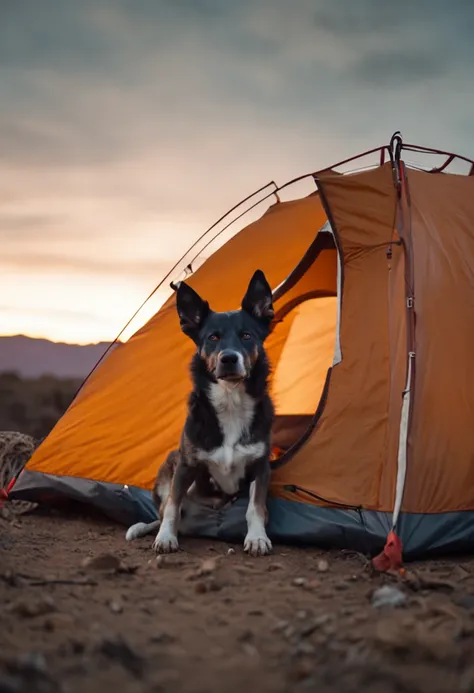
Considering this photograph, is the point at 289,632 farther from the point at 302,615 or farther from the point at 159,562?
the point at 159,562

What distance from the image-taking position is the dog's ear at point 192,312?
534 centimetres

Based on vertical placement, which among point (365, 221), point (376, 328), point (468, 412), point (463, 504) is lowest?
point (463, 504)

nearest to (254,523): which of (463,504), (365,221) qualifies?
(463,504)

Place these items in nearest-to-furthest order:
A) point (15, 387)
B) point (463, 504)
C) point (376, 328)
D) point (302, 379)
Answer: point (463, 504), point (376, 328), point (302, 379), point (15, 387)

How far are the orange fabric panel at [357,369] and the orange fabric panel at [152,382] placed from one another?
132 centimetres

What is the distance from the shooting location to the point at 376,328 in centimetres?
512

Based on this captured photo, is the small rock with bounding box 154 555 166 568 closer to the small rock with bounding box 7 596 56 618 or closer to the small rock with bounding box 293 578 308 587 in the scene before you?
the small rock with bounding box 293 578 308 587

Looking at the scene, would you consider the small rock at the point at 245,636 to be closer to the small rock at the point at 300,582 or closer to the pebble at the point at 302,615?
the pebble at the point at 302,615

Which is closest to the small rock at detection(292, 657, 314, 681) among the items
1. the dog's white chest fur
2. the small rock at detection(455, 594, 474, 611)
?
the small rock at detection(455, 594, 474, 611)

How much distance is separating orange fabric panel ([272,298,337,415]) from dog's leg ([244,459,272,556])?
2818 mm

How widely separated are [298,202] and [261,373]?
232 cm

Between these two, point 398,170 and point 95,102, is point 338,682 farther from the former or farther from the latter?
point 95,102

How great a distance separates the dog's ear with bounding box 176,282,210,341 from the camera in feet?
17.5

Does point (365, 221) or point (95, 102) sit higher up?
point (95, 102)
